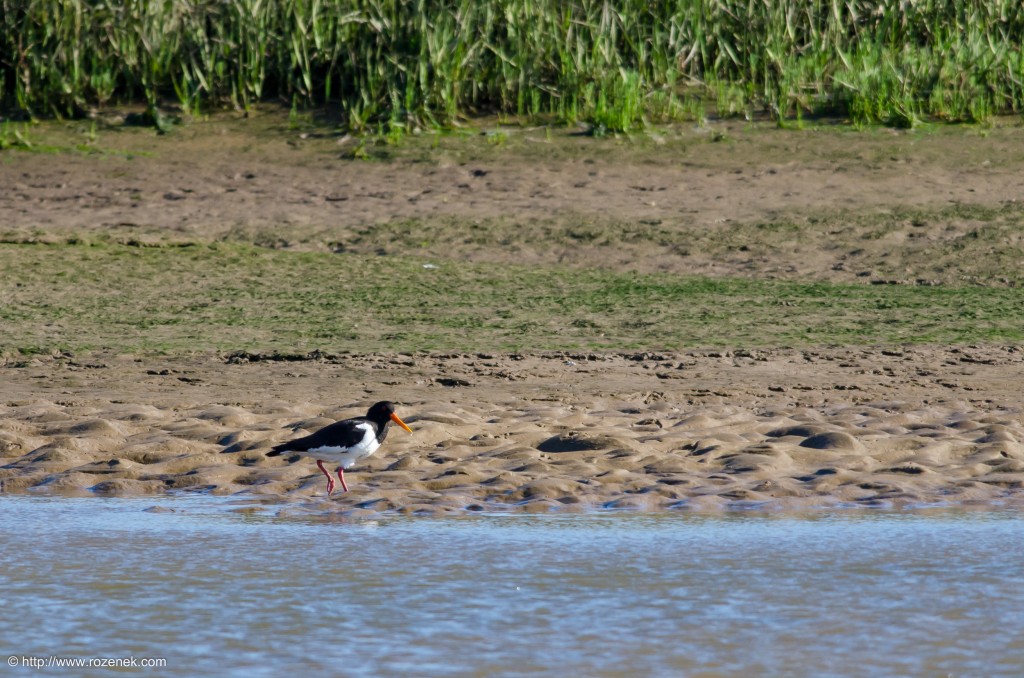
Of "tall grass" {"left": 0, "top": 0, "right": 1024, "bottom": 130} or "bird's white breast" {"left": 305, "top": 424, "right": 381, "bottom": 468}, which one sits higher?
"tall grass" {"left": 0, "top": 0, "right": 1024, "bottom": 130}

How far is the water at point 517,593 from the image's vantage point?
4.52m

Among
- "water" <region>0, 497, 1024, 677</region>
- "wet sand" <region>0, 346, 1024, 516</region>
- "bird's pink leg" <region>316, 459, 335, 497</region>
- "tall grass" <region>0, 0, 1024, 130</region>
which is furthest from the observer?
"tall grass" <region>0, 0, 1024, 130</region>

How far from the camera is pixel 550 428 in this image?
762 cm

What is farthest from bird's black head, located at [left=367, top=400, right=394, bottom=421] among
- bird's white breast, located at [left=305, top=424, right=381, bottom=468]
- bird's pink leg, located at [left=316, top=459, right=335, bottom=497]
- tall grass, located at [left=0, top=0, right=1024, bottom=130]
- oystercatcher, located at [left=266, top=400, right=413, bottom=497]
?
tall grass, located at [left=0, top=0, right=1024, bottom=130]

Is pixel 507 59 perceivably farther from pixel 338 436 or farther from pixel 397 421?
pixel 338 436

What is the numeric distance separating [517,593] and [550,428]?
2433 millimetres

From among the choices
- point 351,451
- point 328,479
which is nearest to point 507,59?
point 328,479

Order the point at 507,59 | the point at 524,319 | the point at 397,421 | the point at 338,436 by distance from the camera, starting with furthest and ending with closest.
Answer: the point at 507,59
the point at 524,319
the point at 397,421
the point at 338,436

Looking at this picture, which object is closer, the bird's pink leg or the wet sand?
the wet sand

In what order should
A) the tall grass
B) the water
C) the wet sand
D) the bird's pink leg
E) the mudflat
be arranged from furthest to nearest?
the tall grass
the mudflat
the bird's pink leg
the wet sand
the water

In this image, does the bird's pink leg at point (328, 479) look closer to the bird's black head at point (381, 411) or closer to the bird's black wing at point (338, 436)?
the bird's black wing at point (338, 436)

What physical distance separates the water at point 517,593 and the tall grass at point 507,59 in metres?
8.36

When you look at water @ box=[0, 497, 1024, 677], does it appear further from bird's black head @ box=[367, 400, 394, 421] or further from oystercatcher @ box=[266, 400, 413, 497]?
bird's black head @ box=[367, 400, 394, 421]

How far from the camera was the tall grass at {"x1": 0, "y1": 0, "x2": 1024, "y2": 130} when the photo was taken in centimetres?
1429
